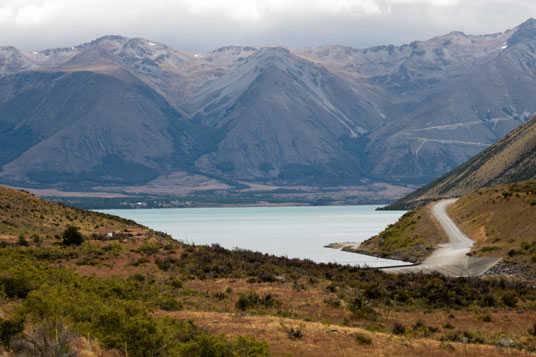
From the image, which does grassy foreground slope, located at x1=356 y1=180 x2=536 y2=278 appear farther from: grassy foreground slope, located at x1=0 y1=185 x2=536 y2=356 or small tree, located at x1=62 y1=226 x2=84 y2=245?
small tree, located at x1=62 y1=226 x2=84 y2=245

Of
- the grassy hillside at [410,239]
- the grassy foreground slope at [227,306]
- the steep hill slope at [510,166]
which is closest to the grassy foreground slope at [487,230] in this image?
the grassy hillside at [410,239]

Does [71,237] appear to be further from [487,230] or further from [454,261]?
[487,230]

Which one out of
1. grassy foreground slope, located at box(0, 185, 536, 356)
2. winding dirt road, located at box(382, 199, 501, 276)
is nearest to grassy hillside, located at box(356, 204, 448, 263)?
winding dirt road, located at box(382, 199, 501, 276)

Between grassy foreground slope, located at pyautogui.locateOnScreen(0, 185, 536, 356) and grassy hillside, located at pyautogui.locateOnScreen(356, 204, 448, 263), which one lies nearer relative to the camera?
grassy foreground slope, located at pyautogui.locateOnScreen(0, 185, 536, 356)

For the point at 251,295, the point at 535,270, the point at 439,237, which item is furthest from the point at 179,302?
the point at 439,237

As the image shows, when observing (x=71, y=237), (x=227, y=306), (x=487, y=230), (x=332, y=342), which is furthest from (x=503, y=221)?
(x=332, y=342)

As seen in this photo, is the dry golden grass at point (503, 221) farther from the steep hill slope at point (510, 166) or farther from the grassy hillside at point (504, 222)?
the steep hill slope at point (510, 166)

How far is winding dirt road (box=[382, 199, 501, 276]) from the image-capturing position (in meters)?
61.2

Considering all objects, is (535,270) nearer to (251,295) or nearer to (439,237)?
(439,237)

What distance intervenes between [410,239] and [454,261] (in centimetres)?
2094

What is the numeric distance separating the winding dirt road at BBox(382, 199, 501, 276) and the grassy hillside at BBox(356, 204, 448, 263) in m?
1.78

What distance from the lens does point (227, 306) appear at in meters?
36.0

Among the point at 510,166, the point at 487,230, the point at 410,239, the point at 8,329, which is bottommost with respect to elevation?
the point at 410,239

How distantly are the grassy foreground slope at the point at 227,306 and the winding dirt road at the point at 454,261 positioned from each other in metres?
11.2
